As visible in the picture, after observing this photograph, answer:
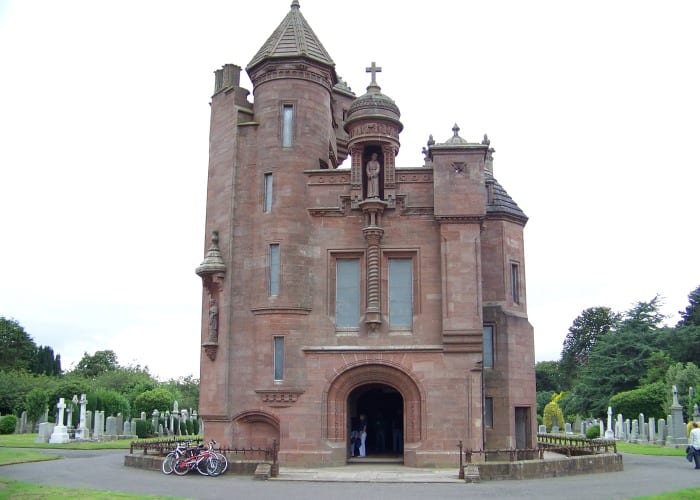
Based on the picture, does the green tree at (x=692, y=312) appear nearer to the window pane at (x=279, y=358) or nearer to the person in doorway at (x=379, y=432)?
the person in doorway at (x=379, y=432)

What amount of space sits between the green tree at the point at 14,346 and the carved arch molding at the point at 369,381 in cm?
6844

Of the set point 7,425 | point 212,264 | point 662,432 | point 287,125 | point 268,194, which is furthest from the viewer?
point 7,425

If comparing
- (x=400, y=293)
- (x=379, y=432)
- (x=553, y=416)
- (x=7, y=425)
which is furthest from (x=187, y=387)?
(x=400, y=293)

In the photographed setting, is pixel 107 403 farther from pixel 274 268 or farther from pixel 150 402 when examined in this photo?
pixel 274 268

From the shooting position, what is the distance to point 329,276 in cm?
2834

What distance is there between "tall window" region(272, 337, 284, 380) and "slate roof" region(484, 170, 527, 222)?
11.4 m

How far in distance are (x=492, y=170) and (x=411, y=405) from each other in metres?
13.5

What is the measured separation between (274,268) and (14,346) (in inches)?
2836

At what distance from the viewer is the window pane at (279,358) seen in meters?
27.4

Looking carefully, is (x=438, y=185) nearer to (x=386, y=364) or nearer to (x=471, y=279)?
(x=471, y=279)

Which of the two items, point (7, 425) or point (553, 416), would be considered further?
point (553, 416)

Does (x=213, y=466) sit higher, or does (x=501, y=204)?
(x=501, y=204)

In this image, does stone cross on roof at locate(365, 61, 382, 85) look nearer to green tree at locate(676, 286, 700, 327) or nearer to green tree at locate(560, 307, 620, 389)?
green tree at locate(676, 286, 700, 327)

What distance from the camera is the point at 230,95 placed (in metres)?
30.3
